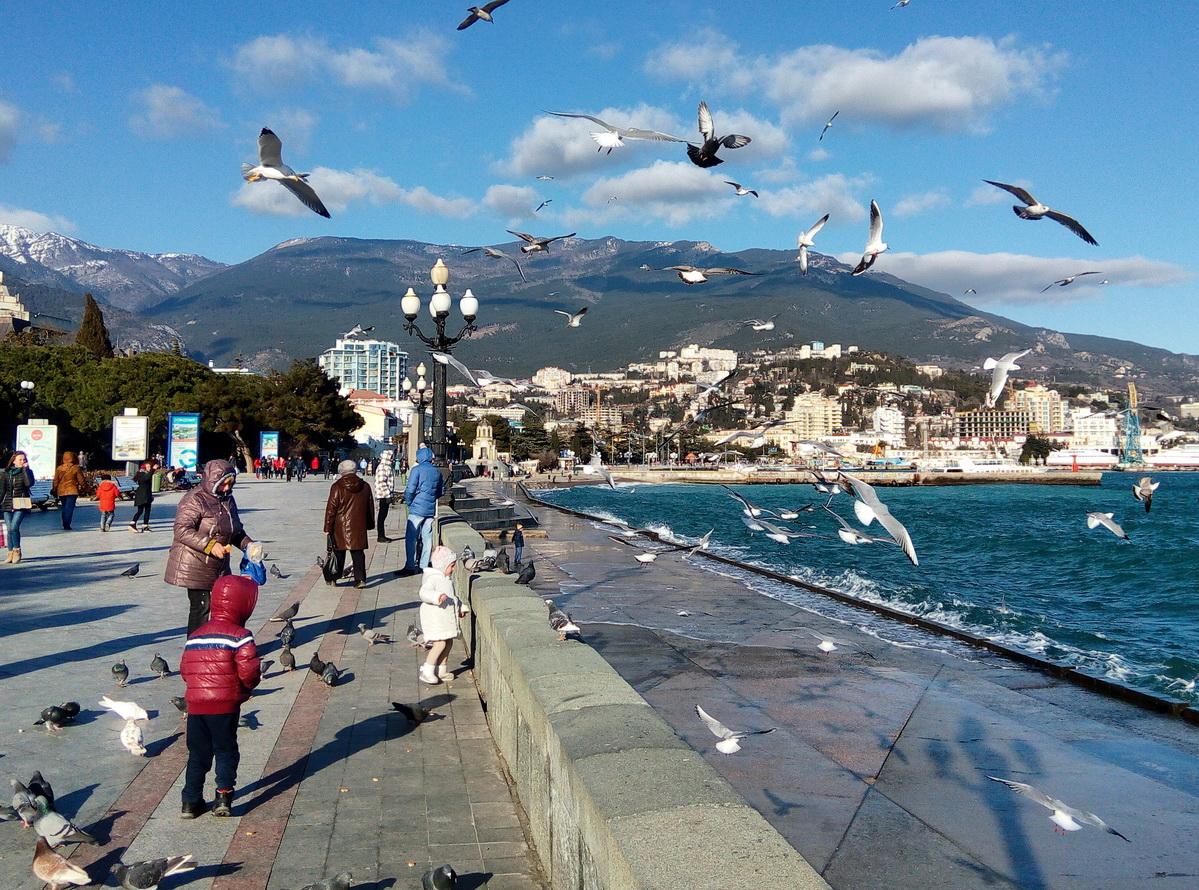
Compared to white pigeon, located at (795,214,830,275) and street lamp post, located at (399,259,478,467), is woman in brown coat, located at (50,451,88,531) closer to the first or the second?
street lamp post, located at (399,259,478,467)

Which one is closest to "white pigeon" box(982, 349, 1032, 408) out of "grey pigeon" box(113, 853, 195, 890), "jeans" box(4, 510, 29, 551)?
"grey pigeon" box(113, 853, 195, 890)

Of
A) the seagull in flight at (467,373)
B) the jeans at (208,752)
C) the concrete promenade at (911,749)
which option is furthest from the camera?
the seagull in flight at (467,373)

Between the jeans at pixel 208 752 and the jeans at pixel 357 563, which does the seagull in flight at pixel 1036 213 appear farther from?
the jeans at pixel 357 563

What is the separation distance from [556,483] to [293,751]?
89630mm

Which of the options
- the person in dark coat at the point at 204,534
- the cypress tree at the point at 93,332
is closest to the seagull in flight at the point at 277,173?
the person in dark coat at the point at 204,534

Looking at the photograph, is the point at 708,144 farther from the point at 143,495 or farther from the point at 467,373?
the point at 143,495

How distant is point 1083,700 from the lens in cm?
825

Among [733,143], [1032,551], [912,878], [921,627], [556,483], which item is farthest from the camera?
[556,483]

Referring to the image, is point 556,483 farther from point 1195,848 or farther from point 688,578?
point 1195,848

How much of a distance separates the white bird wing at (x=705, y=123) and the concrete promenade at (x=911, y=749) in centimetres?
403

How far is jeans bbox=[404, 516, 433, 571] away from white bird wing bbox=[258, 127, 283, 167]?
18.5 feet

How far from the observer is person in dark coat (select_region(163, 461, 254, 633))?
242 inches

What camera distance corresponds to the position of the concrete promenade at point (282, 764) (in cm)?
369

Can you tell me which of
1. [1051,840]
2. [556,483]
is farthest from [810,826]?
[556,483]
